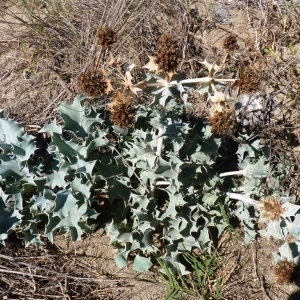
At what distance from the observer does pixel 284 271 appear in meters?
2.45

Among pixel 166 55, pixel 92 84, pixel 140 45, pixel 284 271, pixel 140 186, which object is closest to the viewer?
pixel 166 55

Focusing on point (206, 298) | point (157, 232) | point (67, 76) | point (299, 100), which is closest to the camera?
point (206, 298)

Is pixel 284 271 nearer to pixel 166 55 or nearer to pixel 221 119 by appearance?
pixel 221 119

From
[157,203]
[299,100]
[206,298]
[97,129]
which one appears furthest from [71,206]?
[299,100]

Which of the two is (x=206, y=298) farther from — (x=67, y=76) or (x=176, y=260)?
(x=67, y=76)

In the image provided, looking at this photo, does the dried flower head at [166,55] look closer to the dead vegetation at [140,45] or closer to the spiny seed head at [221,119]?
the spiny seed head at [221,119]

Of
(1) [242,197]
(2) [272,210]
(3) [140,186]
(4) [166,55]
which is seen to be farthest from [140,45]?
(2) [272,210]

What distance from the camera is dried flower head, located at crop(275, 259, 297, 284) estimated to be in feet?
8.05

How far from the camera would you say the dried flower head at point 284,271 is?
245cm

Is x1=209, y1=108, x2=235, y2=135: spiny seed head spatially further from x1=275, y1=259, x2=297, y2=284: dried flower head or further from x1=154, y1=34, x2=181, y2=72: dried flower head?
x1=275, y1=259, x2=297, y2=284: dried flower head

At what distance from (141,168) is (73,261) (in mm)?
678

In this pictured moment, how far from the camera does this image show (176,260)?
2.54m

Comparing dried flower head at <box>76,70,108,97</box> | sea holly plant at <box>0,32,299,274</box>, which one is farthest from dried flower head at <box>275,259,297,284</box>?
dried flower head at <box>76,70,108,97</box>

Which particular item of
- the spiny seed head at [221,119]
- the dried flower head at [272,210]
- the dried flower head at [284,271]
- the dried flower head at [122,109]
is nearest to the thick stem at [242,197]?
the dried flower head at [272,210]
